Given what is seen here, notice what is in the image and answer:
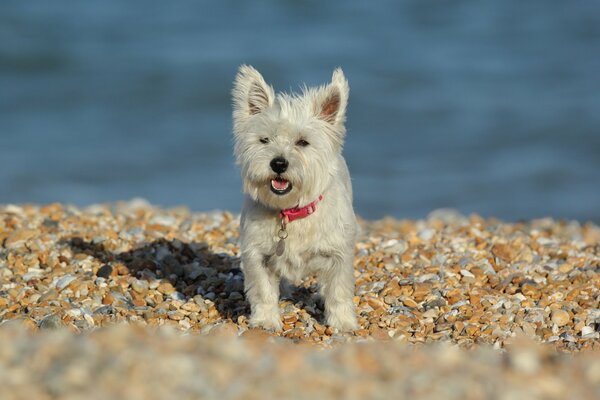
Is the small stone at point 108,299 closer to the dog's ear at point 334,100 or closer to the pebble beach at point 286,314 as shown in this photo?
the pebble beach at point 286,314

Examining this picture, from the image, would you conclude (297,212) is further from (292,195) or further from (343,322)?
(343,322)

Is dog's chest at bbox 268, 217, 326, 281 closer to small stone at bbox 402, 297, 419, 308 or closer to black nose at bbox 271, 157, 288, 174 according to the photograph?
black nose at bbox 271, 157, 288, 174

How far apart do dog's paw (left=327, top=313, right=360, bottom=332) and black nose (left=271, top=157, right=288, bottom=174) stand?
1055 millimetres

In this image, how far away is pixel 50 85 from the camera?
72.9 ft

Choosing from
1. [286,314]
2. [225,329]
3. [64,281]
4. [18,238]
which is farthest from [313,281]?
[18,238]

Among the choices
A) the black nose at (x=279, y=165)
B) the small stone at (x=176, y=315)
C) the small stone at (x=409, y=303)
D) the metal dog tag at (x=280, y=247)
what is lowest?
the small stone at (x=176, y=315)

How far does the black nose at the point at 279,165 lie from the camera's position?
21.0ft

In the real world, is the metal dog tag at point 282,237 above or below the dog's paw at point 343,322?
above

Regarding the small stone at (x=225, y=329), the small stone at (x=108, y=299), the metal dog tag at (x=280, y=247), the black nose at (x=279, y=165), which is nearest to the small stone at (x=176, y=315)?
the small stone at (x=225, y=329)

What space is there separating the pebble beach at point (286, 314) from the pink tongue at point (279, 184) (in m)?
0.91

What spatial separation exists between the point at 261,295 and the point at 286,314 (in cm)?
40

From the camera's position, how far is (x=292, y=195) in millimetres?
6516

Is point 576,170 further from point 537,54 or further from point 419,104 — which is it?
point 537,54

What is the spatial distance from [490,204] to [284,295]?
8.06 metres
